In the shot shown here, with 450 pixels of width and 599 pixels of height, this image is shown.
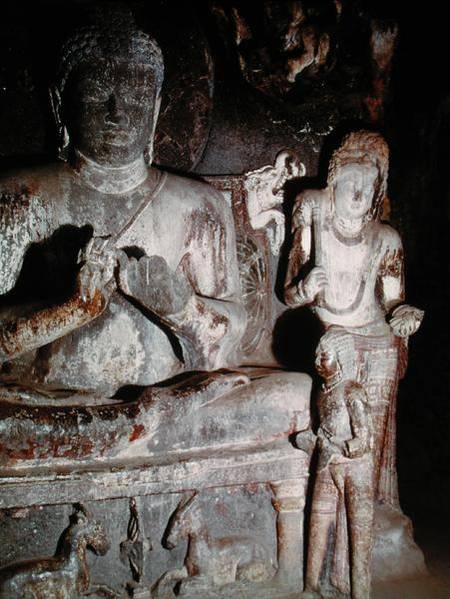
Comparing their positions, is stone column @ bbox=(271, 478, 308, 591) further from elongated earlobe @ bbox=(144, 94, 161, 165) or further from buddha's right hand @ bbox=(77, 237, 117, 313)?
elongated earlobe @ bbox=(144, 94, 161, 165)

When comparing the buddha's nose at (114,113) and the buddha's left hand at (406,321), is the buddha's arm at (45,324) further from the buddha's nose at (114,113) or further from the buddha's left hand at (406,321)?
the buddha's left hand at (406,321)

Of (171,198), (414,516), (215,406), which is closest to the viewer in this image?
(215,406)

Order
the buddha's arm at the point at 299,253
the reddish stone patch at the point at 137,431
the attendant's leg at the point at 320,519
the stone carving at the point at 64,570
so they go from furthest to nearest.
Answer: the buddha's arm at the point at 299,253 < the attendant's leg at the point at 320,519 < the reddish stone patch at the point at 137,431 < the stone carving at the point at 64,570

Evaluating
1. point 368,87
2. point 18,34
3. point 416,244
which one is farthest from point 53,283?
point 416,244

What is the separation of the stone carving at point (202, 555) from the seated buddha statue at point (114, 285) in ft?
1.19

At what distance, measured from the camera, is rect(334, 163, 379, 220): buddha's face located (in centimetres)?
352

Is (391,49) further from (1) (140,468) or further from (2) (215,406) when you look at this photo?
(1) (140,468)

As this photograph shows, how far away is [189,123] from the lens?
3906mm

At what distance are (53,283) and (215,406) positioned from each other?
40.7 inches

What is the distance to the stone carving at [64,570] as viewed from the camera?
2.83 meters

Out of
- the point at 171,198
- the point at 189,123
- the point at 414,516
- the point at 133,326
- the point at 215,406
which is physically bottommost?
the point at 414,516

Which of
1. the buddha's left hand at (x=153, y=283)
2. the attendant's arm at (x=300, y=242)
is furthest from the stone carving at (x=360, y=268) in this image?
the buddha's left hand at (x=153, y=283)

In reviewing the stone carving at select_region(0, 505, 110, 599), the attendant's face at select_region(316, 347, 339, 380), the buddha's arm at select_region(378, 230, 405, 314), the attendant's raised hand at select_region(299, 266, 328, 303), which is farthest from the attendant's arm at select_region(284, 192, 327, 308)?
the stone carving at select_region(0, 505, 110, 599)

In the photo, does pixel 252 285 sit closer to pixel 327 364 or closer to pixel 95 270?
pixel 327 364
